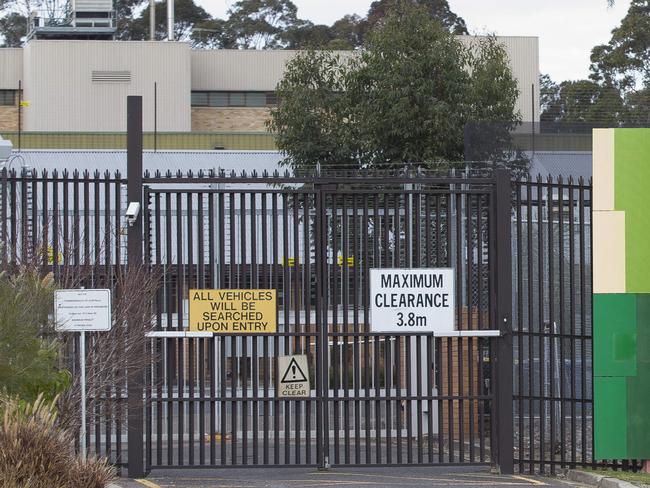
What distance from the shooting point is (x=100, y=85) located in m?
47.7

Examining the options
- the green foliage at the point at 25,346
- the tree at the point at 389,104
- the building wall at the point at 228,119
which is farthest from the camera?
the building wall at the point at 228,119

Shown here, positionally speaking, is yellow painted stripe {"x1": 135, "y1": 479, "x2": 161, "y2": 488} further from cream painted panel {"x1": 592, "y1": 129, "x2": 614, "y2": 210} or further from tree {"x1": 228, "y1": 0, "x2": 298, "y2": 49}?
tree {"x1": 228, "y1": 0, "x2": 298, "y2": 49}

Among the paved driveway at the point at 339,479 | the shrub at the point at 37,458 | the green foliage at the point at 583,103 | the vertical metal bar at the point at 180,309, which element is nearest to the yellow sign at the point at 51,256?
the vertical metal bar at the point at 180,309

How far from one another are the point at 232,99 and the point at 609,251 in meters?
41.2

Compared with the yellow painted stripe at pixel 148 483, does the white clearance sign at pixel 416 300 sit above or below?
above

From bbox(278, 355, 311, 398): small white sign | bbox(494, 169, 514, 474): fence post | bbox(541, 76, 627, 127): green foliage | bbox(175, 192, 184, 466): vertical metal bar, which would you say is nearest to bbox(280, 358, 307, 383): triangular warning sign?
bbox(278, 355, 311, 398): small white sign

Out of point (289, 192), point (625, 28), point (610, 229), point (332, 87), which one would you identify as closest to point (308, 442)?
point (289, 192)

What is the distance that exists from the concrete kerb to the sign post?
197 inches

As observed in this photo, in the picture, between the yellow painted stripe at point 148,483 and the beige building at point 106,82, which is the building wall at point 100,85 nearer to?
the beige building at point 106,82

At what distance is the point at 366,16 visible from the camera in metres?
70.5

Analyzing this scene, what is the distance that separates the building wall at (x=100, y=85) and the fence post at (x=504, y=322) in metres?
35.4

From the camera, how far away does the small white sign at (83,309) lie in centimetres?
1106

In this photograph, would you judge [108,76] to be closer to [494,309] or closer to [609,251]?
[494,309]

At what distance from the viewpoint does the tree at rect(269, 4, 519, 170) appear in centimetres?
2522
